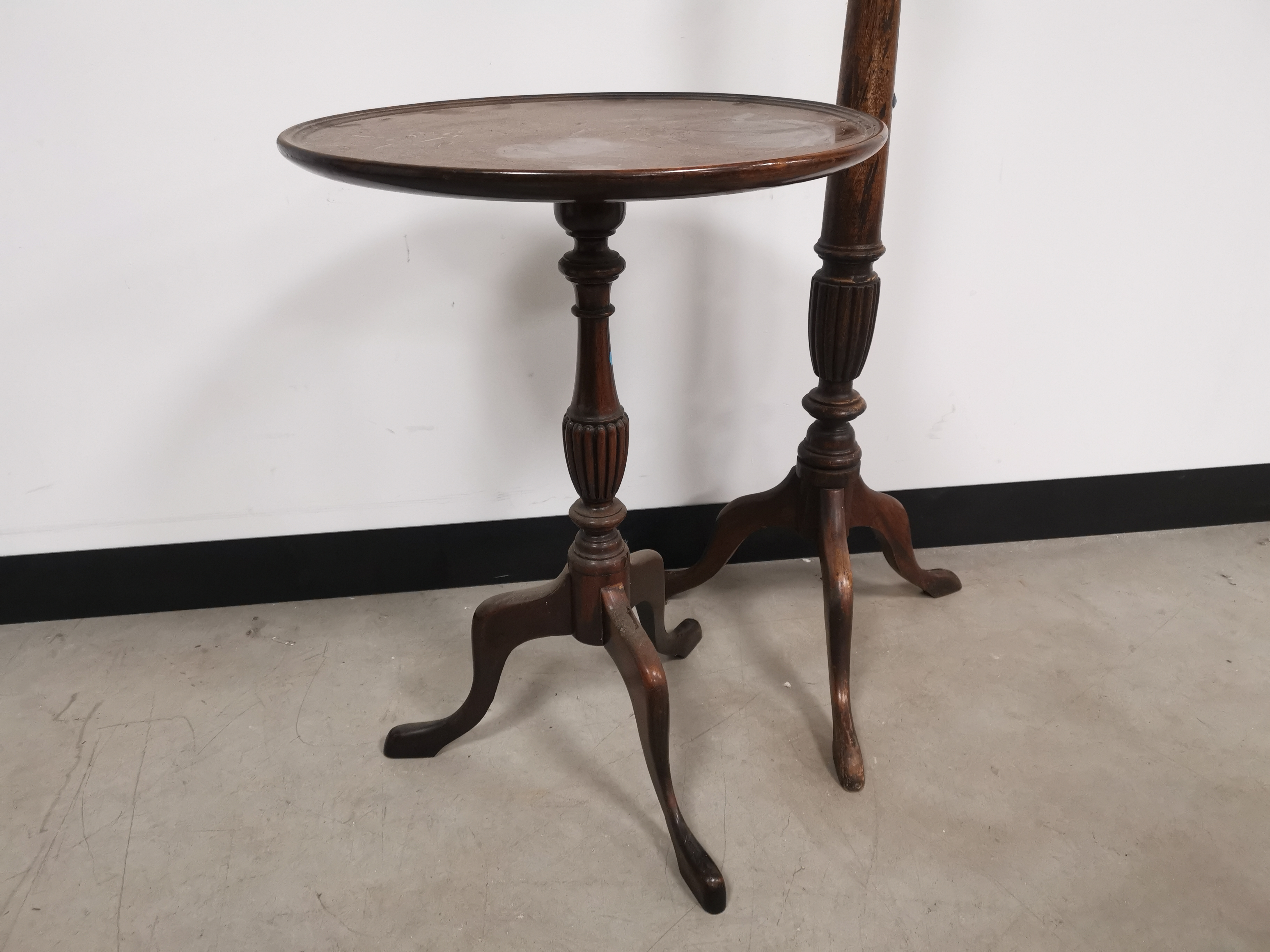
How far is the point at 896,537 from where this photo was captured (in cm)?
186

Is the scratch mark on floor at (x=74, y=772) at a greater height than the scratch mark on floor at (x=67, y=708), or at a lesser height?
greater

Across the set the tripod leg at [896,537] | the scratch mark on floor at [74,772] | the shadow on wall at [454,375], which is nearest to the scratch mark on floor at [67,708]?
the scratch mark on floor at [74,772]

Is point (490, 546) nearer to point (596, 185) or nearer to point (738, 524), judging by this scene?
point (738, 524)

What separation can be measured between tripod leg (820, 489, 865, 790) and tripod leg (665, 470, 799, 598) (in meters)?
0.09

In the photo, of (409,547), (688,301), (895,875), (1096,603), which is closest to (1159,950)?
(895,875)

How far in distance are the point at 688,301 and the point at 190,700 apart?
1189mm

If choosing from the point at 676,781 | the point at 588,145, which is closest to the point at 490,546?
the point at 676,781

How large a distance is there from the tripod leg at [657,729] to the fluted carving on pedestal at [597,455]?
17 cm

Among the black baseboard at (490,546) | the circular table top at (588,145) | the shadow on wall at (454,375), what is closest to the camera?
the circular table top at (588,145)

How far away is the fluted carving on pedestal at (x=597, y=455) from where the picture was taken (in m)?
1.34

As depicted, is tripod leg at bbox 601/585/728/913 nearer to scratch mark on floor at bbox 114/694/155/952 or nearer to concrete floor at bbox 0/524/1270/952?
concrete floor at bbox 0/524/1270/952

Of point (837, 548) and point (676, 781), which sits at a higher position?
point (837, 548)

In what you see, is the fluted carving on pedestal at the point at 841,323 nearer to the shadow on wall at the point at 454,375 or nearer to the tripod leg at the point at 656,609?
the shadow on wall at the point at 454,375

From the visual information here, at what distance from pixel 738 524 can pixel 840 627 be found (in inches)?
14.0
